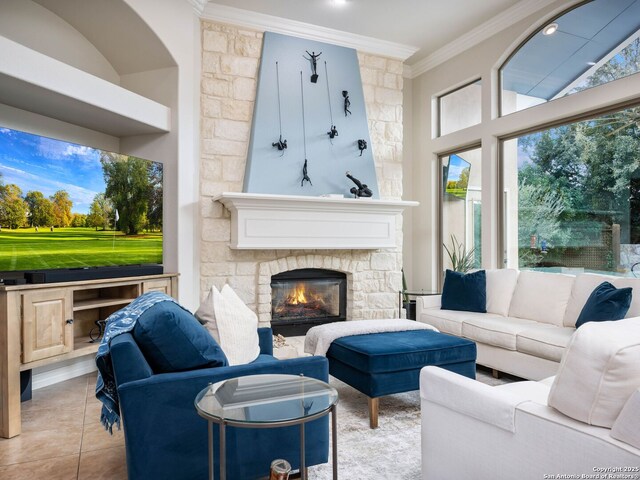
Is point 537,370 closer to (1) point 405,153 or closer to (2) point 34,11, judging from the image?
(1) point 405,153

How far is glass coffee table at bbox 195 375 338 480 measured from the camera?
1.50 meters

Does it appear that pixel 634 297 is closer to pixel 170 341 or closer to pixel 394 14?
pixel 170 341

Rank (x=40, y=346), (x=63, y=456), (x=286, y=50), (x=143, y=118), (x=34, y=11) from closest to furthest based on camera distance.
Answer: (x=63, y=456) < (x=40, y=346) < (x=34, y=11) < (x=143, y=118) < (x=286, y=50)

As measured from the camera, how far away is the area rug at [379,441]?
211 cm

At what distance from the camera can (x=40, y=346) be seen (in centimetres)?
286

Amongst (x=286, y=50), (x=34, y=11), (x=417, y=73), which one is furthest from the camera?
(x=417, y=73)

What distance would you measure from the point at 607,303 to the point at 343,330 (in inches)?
68.8

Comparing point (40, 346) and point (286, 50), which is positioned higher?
point (286, 50)

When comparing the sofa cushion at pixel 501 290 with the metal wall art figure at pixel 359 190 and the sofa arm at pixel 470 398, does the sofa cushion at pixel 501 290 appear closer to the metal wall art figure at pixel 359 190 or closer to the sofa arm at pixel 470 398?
the metal wall art figure at pixel 359 190

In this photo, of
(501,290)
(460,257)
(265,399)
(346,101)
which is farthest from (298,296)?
(265,399)

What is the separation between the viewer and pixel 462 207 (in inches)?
217

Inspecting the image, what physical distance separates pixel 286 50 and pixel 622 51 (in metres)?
3.10

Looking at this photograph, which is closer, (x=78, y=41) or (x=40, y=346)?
(x=40, y=346)

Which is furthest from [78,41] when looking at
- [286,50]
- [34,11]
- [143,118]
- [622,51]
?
[622,51]
